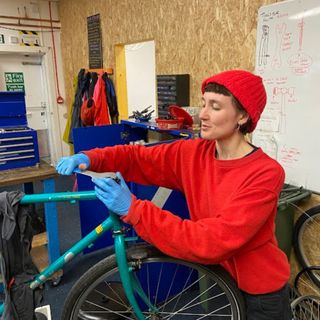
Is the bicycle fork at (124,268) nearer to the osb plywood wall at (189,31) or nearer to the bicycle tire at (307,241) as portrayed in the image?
the bicycle tire at (307,241)

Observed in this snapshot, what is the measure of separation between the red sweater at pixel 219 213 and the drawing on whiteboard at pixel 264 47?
1.10m

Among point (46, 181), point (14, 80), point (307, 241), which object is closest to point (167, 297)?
point (307, 241)

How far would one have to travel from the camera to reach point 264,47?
7.07ft

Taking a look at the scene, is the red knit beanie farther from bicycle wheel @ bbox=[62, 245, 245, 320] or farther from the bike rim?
the bike rim

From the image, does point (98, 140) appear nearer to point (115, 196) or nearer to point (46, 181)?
point (46, 181)

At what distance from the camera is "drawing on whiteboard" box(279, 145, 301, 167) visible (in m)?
2.06

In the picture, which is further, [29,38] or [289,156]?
[29,38]

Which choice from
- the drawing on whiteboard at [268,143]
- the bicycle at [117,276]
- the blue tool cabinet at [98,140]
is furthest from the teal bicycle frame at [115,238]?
the drawing on whiteboard at [268,143]

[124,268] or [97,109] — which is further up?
[97,109]

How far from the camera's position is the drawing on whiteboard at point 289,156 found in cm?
206

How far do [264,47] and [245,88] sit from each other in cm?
122

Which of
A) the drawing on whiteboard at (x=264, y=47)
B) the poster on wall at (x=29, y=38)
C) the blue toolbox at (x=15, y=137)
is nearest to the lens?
the drawing on whiteboard at (x=264, y=47)

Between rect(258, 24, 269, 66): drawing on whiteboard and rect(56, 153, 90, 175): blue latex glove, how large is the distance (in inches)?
57.0

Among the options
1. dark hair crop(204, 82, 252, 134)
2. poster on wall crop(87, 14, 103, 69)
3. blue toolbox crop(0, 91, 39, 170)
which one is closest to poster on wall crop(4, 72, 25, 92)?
poster on wall crop(87, 14, 103, 69)
